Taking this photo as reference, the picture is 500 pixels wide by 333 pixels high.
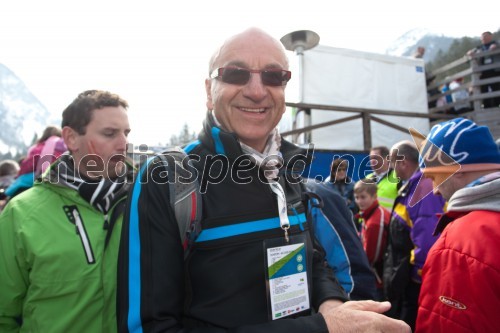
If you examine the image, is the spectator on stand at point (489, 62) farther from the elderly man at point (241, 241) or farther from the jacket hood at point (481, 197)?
the elderly man at point (241, 241)

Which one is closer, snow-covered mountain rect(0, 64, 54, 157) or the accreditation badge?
the accreditation badge

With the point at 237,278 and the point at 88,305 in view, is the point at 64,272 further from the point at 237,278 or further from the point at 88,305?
the point at 237,278

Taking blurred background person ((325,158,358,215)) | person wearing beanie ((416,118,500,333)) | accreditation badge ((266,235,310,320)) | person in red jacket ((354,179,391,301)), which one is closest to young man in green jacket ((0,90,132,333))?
accreditation badge ((266,235,310,320))

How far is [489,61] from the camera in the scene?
8.11 metres

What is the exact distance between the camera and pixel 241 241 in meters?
1.28

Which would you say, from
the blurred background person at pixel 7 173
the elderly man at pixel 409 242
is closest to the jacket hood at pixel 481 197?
the elderly man at pixel 409 242

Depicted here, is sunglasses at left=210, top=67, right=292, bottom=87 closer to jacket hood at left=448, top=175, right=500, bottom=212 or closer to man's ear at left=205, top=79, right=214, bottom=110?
man's ear at left=205, top=79, right=214, bottom=110

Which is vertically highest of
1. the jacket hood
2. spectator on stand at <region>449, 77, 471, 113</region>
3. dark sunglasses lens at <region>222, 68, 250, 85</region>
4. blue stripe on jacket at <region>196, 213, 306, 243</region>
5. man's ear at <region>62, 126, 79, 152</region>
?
spectator on stand at <region>449, 77, 471, 113</region>

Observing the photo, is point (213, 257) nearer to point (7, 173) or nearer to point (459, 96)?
point (7, 173)

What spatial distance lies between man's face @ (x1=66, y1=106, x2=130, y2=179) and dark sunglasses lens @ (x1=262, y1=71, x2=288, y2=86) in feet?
4.01

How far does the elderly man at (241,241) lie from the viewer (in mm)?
1132

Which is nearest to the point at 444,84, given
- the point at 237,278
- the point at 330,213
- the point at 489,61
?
the point at 489,61

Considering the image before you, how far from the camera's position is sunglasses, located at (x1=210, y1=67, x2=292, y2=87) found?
150 centimetres

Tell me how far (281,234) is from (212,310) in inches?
15.8
